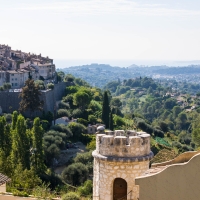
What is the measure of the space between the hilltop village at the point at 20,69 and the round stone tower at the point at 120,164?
54.3 m

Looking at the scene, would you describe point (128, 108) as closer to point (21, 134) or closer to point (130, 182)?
point (21, 134)

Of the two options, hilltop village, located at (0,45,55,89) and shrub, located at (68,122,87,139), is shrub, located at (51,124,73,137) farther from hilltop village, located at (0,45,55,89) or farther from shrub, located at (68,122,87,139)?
hilltop village, located at (0,45,55,89)

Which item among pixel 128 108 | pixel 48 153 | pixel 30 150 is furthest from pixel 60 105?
pixel 128 108

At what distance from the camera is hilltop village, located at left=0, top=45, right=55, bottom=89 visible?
6319 cm

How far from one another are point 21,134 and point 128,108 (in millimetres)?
121996

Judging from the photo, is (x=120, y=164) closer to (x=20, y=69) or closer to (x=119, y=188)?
(x=119, y=188)

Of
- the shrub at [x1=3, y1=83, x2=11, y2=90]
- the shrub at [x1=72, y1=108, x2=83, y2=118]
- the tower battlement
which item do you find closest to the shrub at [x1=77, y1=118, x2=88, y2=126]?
the shrub at [x1=72, y1=108, x2=83, y2=118]

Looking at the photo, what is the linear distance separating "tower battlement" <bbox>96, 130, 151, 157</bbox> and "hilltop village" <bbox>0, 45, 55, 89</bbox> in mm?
54418

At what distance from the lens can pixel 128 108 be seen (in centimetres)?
15288

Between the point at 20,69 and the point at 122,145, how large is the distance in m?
59.4

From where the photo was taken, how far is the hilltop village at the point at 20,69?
63.2 metres

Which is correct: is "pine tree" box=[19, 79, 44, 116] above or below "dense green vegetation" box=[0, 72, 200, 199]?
above

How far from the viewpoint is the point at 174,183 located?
7.36 meters

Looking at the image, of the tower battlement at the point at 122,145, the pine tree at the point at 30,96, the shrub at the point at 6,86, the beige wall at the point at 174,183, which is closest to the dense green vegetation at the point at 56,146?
the pine tree at the point at 30,96
